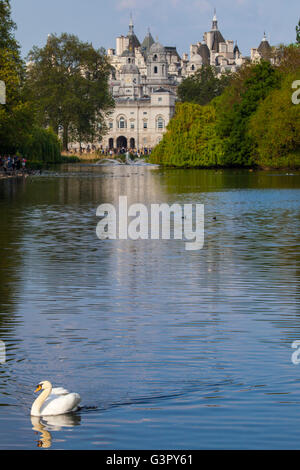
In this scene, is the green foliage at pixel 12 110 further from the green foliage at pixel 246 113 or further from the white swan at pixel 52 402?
the white swan at pixel 52 402

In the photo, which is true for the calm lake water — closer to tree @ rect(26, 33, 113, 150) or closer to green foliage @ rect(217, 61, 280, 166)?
green foliage @ rect(217, 61, 280, 166)

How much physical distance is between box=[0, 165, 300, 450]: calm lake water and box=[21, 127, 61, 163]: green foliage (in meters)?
59.0

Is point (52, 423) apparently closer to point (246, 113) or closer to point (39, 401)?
point (39, 401)

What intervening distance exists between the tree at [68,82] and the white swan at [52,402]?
106545 mm

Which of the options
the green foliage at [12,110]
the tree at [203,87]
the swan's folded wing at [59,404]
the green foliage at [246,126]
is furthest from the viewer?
the tree at [203,87]

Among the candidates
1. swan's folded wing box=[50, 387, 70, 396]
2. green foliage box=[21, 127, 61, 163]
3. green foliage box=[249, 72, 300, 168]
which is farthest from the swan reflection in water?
green foliage box=[21, 127, 61, 163]

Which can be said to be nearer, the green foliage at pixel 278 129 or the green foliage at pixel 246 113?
the green foliage at pixel 278 129

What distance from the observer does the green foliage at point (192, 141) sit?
87062 millimetres

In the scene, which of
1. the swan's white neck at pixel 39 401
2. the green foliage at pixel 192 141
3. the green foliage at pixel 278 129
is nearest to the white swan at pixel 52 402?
the swan's white neck at pixel 39 401

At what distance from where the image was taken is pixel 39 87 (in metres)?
116

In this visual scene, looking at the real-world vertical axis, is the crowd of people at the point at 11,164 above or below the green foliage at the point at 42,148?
below

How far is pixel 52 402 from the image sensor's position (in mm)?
7938

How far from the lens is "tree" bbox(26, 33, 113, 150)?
114875 millimetres
